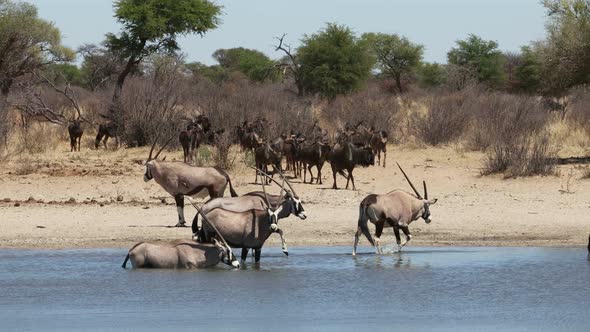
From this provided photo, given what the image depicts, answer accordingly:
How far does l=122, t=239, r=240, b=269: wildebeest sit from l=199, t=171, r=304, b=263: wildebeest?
0.63ft

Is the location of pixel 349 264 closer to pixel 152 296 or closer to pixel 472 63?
pixel 152 296

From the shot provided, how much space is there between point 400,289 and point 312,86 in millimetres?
35571

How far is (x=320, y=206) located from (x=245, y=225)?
543cm

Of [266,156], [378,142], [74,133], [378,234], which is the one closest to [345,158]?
[266,156]

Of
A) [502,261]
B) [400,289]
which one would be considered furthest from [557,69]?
[400,289]

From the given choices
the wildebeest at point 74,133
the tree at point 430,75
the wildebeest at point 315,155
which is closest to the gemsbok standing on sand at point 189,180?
the wildebeest at point 315,155

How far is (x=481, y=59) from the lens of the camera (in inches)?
2443

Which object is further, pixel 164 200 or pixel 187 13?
pixel 187 13

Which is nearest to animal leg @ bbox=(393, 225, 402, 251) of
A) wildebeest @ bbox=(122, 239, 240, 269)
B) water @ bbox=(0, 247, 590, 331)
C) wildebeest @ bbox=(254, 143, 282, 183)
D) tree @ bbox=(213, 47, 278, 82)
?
water @ bbox=(0, 247, 590, 331)

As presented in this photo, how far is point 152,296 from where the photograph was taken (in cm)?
1204

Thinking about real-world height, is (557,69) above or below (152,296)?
above

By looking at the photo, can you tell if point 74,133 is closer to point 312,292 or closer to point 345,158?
point 345,158

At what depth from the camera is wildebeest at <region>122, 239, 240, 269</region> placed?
1381cm

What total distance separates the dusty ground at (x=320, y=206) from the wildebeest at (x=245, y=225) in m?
2.38
